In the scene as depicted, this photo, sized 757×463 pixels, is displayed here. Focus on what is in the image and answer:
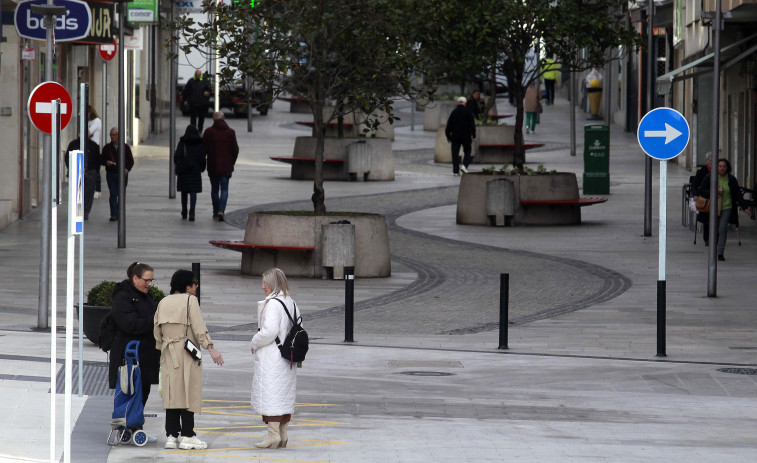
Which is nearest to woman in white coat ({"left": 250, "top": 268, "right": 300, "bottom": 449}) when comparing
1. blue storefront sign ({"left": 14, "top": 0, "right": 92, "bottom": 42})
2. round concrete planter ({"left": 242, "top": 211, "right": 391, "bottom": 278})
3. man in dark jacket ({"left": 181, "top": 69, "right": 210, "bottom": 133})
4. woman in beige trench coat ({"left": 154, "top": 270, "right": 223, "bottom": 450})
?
woman in beige trench coat ({"left": 154, "top": 270, "right": 223, "bottom": 450})

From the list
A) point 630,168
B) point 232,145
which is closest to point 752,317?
point 232,145

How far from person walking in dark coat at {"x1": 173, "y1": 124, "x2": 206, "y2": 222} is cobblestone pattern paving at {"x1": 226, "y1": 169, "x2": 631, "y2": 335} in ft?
3.14

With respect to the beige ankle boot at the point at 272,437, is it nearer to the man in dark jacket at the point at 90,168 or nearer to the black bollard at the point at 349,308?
the black bollard at the point at 349,308

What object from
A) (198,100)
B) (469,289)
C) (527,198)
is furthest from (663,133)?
(198,100)

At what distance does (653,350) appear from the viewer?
48.0 feet

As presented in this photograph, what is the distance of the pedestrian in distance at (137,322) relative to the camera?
32.4 feet

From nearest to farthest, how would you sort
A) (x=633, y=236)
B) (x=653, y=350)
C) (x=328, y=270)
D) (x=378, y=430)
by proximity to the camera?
(x=378, y=430), (x=653, y=350), (x=328, y=270), (x=633, y=236)

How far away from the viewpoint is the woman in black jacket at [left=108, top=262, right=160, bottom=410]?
9.87 meters

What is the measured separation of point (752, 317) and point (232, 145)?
12589mm

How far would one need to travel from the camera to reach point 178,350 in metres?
9.78

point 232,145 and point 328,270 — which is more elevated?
point 232,145

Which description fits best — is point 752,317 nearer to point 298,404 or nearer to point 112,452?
point 298,404

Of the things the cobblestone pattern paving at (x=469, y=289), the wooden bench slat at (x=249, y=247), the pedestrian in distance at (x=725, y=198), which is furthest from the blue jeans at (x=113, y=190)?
the pedestrian in distance at (x=725, y=198)

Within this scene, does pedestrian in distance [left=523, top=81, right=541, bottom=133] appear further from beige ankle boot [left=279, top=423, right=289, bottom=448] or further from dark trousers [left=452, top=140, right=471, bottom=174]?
beige ankle boot [left=279, top=423, right=289, bottom=448]
